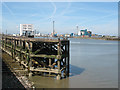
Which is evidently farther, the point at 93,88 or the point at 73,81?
the point at 73,81

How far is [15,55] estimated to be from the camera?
26172 mm

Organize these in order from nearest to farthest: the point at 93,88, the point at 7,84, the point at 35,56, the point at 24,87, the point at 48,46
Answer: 1. the point at 24,87
2. the point at 7,84
3. the point at 93,88
4. the point at 35,56
5. the point at 48,46

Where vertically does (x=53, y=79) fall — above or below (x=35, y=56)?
below

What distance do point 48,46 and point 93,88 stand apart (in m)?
7.77

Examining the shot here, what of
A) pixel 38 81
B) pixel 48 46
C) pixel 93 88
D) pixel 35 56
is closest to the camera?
pixel 93 88

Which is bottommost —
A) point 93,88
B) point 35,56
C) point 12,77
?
point 93,88

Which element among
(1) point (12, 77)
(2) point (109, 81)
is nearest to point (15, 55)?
(1) point (12, 77)

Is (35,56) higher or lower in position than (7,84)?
higher

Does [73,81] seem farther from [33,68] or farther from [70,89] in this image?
[33,68]

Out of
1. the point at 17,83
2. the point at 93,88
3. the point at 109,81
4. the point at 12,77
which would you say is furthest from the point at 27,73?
the point at 109,81

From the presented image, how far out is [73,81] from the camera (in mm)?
16844

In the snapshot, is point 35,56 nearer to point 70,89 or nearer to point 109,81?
point 70,89

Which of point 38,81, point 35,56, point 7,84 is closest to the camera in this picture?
point 7,84

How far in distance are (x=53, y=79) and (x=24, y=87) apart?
4584 mm
